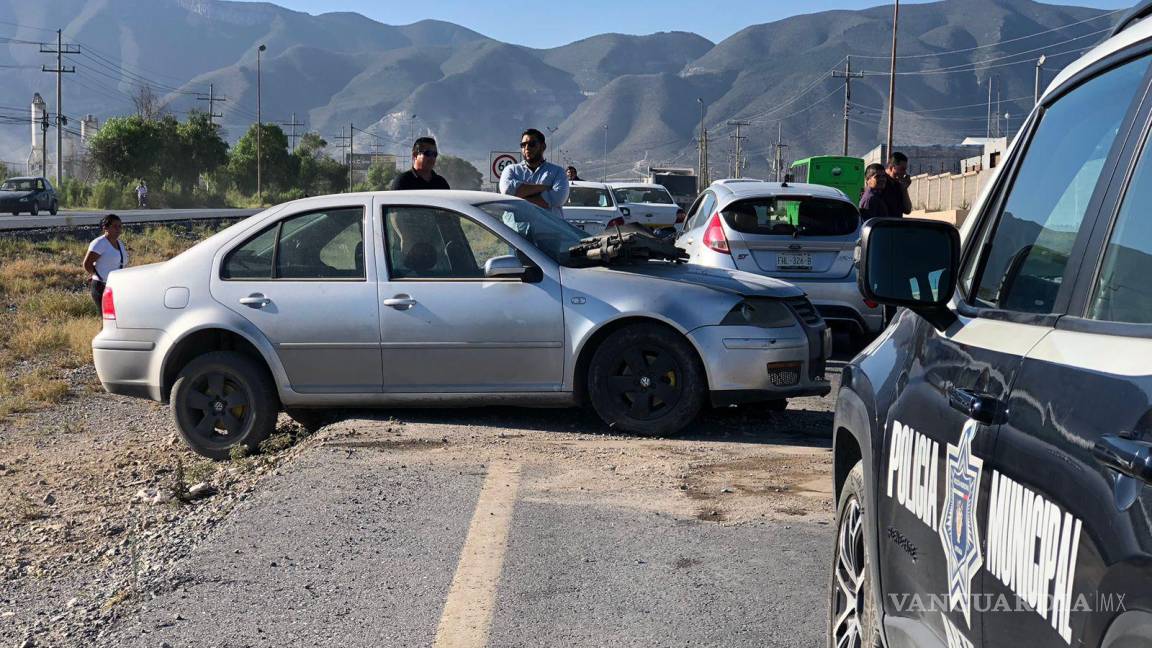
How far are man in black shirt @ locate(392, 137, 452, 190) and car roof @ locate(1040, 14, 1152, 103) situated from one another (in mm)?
8609

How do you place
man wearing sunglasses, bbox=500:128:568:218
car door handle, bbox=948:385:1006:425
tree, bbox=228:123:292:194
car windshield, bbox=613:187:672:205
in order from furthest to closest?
tree, bbox=228:123:292:194
car windshield, bbox=613:187:672:205
man wearing sunglasses, bbox=500:128:568:218
car door handle, bbox=948:385:1006:425

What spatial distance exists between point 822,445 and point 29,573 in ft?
14.9

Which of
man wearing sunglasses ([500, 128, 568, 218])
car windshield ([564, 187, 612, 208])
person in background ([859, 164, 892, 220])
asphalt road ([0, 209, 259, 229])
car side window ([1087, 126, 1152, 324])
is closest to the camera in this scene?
car side window ([1087, 126, 1152, 324])

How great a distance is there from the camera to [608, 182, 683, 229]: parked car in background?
28203 mm

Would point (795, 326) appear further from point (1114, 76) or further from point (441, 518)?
point (1114, 76)

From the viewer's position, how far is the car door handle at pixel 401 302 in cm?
835

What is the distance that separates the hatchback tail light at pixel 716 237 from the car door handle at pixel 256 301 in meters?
5.24

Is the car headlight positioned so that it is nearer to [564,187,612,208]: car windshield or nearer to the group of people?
the group of people

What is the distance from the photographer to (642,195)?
29.9m

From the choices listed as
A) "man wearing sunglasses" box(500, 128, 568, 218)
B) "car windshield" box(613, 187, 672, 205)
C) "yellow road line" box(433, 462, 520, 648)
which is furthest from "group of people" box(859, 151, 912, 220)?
"car windshield" box(613, 187, 672, 205)

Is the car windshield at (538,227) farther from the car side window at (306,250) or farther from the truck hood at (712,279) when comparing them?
the car side window at (306,250)

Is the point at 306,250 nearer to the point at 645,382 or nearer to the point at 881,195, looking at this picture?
the point at 645,382

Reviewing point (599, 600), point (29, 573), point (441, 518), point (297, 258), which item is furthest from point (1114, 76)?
point (297, 258)

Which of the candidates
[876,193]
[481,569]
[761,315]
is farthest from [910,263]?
[876,193]
